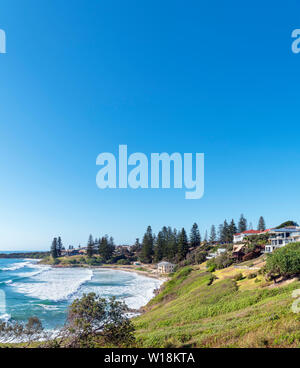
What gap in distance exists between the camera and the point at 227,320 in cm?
1060

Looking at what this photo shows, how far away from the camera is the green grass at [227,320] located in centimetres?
641

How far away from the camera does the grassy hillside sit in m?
6.44

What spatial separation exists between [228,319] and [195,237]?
62.3 m

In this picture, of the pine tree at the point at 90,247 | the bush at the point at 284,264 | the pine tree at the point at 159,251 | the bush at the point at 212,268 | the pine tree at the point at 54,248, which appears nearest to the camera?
the bush at the point at 284,264

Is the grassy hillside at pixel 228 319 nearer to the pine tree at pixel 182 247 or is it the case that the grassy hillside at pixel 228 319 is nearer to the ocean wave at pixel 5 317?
the ocean wave at pixel 5 317

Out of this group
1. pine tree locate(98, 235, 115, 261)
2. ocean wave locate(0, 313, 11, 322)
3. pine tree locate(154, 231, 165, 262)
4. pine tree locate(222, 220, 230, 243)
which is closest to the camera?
ocean wave locate(0, 313, 11, 322)

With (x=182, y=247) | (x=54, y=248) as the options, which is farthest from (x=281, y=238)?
(x=54, y=248)

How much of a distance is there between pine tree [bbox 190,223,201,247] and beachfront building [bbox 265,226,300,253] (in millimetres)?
28446

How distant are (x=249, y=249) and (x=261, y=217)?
1832 inches

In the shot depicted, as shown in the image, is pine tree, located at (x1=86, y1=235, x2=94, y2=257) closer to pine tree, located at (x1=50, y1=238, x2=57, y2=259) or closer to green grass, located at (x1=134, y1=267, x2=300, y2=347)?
pine tree, located at (x1=50, y1=238, x2=57, y2=259)

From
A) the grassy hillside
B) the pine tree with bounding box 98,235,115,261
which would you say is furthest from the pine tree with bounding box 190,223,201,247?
the grassy hillside

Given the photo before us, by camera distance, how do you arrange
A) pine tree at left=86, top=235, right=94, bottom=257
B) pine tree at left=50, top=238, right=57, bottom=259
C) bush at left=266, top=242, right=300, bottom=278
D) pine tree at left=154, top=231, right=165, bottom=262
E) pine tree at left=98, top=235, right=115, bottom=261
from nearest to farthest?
bush at left=266, top=242, right=300, bottom=278 < pine tree at left=154, top=231, right=165, bottom=262 < pine tree at left=98, top=235, right=115, bottom=261 < pine tree at left=86, top=235, right=94, bottom=257 < pine tree at left=50, top=238, right=57, bottom=259

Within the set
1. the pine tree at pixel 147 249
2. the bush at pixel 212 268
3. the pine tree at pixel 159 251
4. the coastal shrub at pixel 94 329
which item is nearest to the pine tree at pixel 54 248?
the pine tree at pixel 147 249
